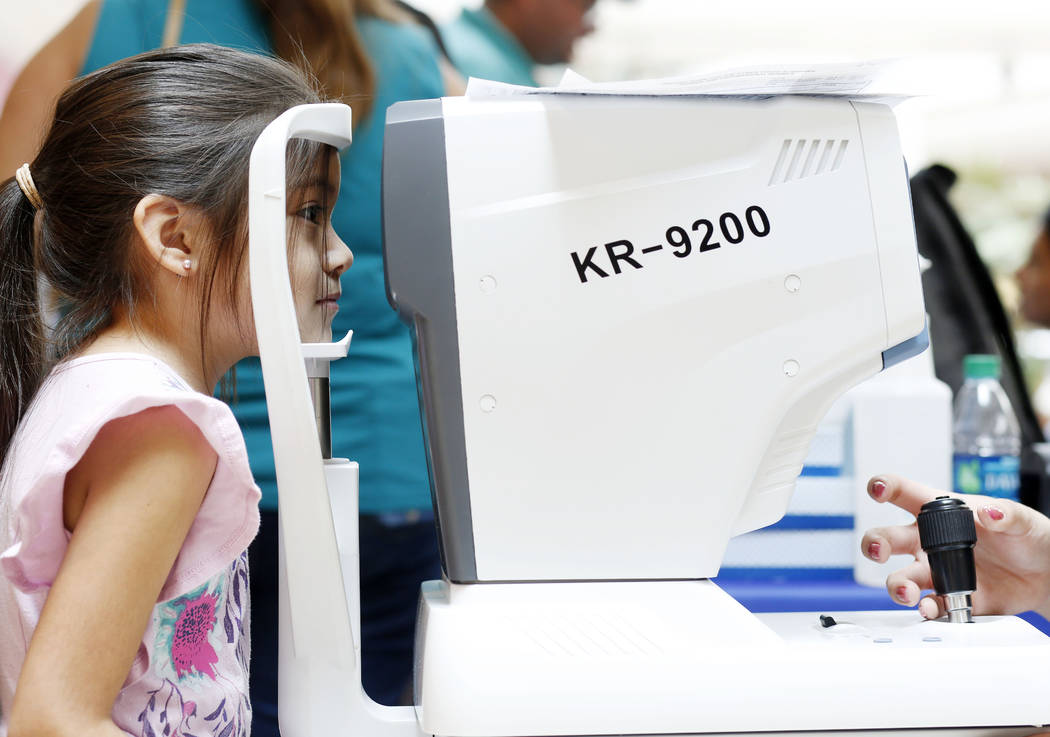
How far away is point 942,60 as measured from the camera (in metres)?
1.87

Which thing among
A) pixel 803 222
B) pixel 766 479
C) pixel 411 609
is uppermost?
pixel 803 222

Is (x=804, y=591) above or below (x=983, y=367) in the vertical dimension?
below

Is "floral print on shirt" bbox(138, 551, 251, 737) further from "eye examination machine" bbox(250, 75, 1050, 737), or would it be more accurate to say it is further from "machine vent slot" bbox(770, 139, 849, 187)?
"machine vent slot" bbox(770, 139, 849, 187)

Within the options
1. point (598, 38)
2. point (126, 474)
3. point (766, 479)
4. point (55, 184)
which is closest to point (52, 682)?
point (126, 474)

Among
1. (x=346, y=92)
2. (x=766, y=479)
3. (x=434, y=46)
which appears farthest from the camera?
(x=434, y=46)

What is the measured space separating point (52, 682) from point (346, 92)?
34.2 inches

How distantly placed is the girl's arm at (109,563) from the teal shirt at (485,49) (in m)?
0.92

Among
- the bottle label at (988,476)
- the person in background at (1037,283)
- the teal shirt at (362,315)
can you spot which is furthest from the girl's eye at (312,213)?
the person in background at (1037,283)

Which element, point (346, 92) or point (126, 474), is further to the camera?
point (346, 92)

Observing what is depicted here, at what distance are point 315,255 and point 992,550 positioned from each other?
0.61m

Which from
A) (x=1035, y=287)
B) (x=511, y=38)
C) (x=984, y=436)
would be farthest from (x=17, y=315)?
(x=1035, y=287)

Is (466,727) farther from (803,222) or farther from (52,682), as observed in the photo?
(803,222)

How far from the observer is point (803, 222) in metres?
0.65

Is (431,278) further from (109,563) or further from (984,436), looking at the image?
(984,436)
